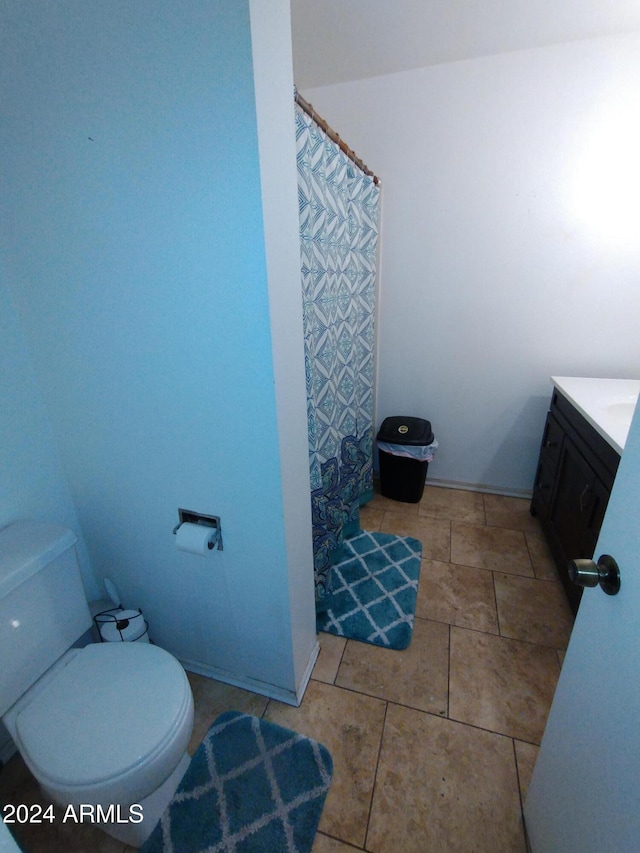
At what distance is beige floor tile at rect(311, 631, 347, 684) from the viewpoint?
4.81ft

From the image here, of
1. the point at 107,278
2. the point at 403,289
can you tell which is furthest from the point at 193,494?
the point at 403,289

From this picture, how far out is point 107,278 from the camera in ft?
3.22

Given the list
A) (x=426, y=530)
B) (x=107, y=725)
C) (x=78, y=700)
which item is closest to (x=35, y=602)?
(x=78, y=700)

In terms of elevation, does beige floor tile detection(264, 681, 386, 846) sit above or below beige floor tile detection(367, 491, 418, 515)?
below

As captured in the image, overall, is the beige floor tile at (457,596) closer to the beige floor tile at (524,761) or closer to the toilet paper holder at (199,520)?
the beige floor tile at (524,761)

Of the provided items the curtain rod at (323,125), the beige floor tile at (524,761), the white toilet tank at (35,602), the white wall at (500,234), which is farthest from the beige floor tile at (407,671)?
the curtain rod at (323,125)

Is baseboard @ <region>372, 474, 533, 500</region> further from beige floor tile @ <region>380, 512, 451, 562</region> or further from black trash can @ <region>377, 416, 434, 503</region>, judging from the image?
beige floor tile @ <region>380, 512, 451, 562</region>

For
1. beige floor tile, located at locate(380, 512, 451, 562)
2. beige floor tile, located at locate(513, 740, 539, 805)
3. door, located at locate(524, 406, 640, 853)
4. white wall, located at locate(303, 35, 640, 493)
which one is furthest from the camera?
beige floor tile, located at locate(380, 512, 451, 562)

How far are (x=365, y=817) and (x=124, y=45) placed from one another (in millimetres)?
2047

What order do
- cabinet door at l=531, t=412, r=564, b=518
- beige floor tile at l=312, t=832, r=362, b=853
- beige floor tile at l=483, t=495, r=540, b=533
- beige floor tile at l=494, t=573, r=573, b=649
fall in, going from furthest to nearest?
beige floor tile at l=483, t=495, r=540, b=533, cabinet door at l=531, t=412, r=564, b=518, beige floor tile at l=494, t=573, r=573, b=649, beige floor tile at l=312, t=832, r=362, b=853

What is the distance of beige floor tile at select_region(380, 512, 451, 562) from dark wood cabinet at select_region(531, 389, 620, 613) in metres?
0.55

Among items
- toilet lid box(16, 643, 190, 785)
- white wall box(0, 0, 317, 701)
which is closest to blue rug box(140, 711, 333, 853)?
white wall box(0, 0, 317, 701)

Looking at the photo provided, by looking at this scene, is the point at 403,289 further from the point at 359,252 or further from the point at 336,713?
the point at 336,713

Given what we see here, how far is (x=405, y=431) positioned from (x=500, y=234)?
4.17 feet
